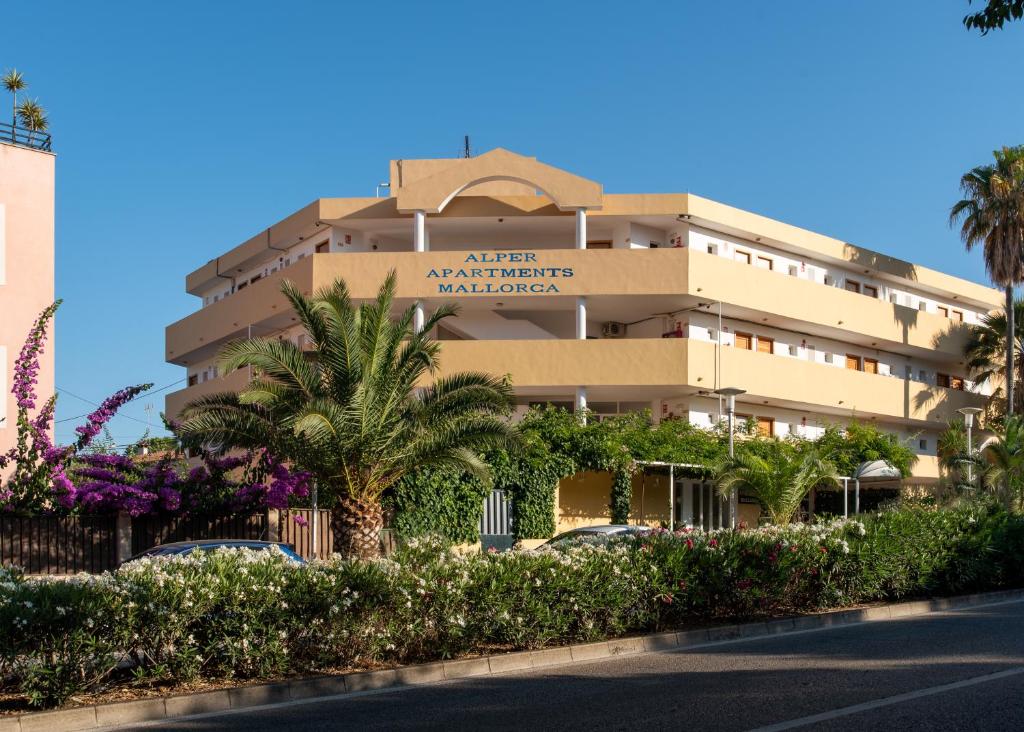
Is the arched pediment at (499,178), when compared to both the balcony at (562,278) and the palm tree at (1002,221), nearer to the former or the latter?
the balcony at (562,278)

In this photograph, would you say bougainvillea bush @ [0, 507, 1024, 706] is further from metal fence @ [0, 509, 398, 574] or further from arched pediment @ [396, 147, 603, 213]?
arched pediment @ [396, 147, 603, 213]

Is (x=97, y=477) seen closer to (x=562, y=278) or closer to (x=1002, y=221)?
(x=562, y=278)

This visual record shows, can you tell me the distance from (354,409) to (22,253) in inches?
454

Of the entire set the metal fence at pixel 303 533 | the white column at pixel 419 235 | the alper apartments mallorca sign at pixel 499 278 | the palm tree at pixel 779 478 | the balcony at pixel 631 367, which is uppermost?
the white column at pixel 419 235

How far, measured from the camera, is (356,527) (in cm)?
2056

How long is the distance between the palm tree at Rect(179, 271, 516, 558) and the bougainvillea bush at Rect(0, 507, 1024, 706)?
5.75 m

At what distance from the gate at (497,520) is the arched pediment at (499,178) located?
34.3ft

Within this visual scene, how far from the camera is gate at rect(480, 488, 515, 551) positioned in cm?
3100

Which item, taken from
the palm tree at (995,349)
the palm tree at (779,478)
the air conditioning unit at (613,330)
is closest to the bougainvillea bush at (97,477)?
the palm tree at (779,478)

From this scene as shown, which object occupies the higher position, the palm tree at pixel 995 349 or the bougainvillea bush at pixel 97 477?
the palm tree at pixel 995 349

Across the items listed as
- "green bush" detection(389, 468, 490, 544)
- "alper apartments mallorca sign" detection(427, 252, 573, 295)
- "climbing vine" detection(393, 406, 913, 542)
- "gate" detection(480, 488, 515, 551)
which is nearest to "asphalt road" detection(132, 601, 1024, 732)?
"climbing vine" detection(393, 406, 913, 542)

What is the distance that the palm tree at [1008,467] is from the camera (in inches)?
1180

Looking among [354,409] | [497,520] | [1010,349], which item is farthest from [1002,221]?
[354,409]

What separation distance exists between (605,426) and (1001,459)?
10226 mm
